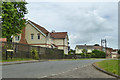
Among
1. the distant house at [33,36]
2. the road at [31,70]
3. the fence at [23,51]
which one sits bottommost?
the road at [31,70]

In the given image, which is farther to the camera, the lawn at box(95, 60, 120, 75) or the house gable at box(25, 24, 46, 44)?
the house gable at box(25, 24, 46, 44)

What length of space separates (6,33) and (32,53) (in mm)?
5409

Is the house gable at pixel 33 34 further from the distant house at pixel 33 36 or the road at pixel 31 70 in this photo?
the road at pixel 31 70

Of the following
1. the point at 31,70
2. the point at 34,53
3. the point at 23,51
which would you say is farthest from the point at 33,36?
the point at 31,70

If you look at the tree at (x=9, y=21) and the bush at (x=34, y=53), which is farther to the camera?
the bush at (x=34, y=53)

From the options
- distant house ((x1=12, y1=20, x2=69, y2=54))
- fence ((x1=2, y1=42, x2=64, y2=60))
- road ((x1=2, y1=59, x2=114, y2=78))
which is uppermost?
distant house ((x1=12, y1=20, x2=69, y2=54))

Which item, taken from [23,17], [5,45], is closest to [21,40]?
[23,17]

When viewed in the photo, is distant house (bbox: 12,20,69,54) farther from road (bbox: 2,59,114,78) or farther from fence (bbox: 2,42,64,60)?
road (bbox: 2,59,114,78)

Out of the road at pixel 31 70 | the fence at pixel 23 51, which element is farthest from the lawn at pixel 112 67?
the fence at pixel 23 51

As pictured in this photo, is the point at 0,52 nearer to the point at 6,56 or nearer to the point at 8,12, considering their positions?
the point at 6,56

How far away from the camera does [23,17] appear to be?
3316 centimetres

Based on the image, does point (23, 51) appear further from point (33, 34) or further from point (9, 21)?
point (33, 34)

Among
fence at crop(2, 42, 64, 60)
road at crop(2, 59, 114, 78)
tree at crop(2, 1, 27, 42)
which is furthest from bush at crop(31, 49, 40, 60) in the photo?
road at crop(2, 59, 114, 78)

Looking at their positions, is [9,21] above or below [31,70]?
above
